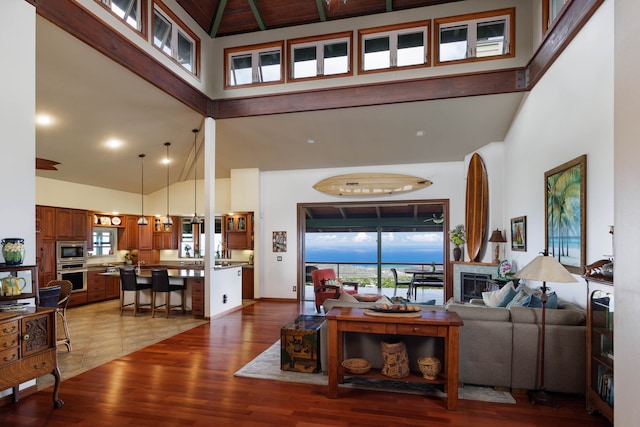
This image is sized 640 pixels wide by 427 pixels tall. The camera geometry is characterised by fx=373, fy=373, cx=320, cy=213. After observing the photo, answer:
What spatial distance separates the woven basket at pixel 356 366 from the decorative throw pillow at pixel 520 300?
64.5 inches

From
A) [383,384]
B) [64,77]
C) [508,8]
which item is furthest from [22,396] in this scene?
[508,8]

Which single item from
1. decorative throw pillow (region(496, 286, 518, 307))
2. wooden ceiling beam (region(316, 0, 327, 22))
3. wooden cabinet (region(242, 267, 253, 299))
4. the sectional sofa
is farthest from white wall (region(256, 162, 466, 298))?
the sectional sofa

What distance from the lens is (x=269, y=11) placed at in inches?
241

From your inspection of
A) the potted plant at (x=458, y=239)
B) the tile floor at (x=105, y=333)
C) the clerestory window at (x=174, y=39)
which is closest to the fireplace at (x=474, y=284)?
the potted plant at (x=458, y=239)

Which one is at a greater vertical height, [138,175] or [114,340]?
[138,175]

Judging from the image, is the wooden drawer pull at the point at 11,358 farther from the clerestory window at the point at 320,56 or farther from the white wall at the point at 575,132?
the clerestory window at the point at 320,56

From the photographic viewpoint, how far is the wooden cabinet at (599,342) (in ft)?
8.82

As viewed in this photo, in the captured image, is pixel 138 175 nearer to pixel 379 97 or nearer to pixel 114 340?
pixel 114 340

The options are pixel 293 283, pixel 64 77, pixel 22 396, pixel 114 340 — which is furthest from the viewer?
pixel 293 283

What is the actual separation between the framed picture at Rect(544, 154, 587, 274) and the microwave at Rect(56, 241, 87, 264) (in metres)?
8.24

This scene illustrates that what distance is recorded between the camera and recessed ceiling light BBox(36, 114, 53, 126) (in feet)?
17.5

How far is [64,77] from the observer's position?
182 inches

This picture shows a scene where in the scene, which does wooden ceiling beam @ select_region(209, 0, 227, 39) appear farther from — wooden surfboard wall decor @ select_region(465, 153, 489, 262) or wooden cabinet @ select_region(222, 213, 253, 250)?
wooden surfboard wall decor @ select_region(465, 153, 489, 262)

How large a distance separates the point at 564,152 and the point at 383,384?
10.0ft
